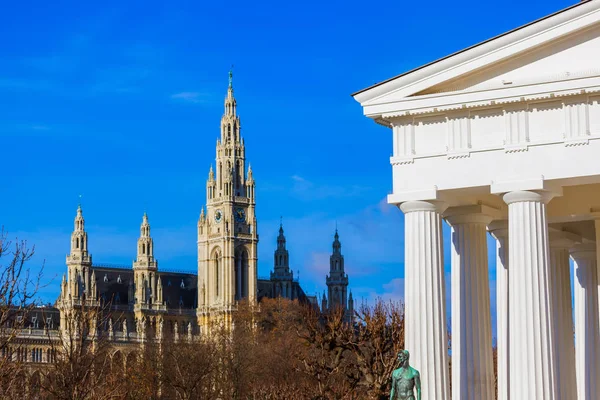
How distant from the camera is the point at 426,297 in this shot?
112 feet

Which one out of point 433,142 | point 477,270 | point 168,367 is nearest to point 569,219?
point 477,270

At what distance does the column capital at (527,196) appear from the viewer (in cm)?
3331

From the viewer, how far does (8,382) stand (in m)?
41.1

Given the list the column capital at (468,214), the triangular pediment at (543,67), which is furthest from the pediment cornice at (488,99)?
the column capital at (468,214)

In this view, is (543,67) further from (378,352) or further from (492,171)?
(378,352)

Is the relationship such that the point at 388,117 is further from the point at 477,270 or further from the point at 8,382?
the point at 8,382

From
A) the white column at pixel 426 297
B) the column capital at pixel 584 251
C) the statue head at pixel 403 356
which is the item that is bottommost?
the statue head at pixel 403 356

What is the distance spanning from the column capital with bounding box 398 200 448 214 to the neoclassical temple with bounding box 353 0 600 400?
0.12ft

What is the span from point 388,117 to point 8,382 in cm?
1513

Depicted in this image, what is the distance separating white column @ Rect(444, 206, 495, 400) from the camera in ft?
119

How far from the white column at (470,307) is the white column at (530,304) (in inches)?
113

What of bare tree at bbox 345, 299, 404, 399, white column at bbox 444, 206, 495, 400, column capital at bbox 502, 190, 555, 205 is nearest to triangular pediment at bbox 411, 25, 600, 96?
column capital at bbox 502, 190, 555, 205

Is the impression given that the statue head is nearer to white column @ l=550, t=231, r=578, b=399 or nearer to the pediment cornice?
the pediment cornice

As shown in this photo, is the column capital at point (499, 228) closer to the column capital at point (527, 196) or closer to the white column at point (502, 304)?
the white column at point (502, 304)
